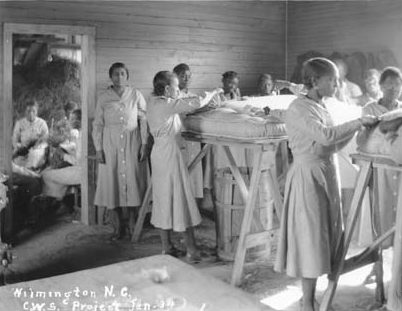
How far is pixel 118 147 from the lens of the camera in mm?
5586

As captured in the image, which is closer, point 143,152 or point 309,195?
point 309,195

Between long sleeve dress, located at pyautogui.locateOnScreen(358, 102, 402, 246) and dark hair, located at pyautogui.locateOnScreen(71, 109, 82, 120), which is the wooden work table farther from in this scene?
dark hair, located at pyautogui.locateOnScreen(71, 109, 82, 120)

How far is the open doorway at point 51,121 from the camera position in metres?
6.07

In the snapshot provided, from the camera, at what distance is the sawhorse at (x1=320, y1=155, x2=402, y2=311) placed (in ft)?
10.2

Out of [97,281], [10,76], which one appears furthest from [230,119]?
[10,76]

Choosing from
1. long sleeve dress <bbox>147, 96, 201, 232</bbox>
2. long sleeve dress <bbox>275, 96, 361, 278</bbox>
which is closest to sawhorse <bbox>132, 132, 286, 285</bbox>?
long sleeve dress <bbox>147, 96, 201, 232</bbox>

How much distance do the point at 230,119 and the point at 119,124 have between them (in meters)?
1.65

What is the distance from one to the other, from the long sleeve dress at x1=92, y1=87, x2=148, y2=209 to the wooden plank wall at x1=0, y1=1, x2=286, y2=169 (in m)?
0.64

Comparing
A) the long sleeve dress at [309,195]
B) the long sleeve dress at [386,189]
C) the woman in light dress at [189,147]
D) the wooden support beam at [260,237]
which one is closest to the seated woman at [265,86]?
the woman in light dress at [189,147]

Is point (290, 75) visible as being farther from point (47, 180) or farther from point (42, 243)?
point (42, 243)

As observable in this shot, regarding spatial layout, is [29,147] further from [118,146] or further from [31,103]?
[118,146]

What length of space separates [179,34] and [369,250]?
377cm

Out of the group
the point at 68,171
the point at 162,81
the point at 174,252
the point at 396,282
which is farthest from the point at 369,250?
the point at 68,171

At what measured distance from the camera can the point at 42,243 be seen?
18.4ft
